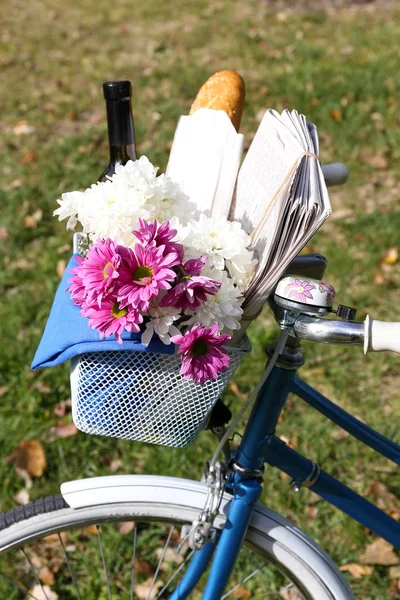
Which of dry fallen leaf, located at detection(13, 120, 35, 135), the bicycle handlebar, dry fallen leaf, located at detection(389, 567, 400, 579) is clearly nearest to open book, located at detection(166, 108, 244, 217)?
the bicycle handlebar

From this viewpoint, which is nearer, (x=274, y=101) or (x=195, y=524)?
(x=195, y=524)

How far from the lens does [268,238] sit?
3.87 feet

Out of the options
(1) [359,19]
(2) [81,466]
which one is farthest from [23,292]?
(1) [359,19]

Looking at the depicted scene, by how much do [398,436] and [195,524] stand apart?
1527mm

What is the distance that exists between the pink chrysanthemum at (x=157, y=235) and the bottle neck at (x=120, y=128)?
37 cm

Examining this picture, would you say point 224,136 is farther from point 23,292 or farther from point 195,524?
point 23,292

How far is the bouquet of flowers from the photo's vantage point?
3.41 ft

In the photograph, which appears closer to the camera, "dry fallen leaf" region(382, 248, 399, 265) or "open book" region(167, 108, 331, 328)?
"open book" region(167, 108, 331, 328)

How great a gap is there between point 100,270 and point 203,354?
0.73 ft

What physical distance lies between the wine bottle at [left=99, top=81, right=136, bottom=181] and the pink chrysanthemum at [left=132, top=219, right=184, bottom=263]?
29 centimetres

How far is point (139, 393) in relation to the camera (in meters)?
1.21

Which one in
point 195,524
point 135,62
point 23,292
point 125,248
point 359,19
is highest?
point 359,19

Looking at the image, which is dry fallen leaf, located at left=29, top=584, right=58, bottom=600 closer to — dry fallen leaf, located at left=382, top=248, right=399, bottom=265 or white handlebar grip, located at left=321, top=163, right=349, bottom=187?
white handlebar grip, located at left=321, top=163, right=349, bottom=187

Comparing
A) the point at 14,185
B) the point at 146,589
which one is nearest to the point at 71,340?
the point at 146,589
